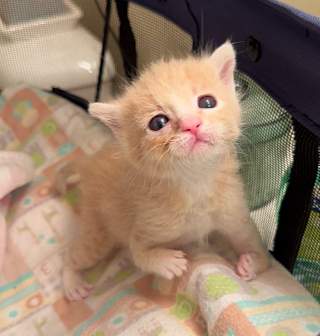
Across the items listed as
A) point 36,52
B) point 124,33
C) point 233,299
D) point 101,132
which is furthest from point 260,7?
point 36,52

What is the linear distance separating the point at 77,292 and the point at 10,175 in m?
0.43

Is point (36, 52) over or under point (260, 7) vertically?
under

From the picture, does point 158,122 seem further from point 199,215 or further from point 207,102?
point 199,215

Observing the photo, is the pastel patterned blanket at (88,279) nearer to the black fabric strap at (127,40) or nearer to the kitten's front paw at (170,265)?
the kitten's front paw at (170,265)

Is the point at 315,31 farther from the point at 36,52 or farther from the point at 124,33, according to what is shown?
the point at 36,52

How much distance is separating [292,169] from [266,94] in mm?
158

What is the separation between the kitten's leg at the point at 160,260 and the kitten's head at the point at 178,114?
0.22 meters

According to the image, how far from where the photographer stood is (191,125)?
26.6 inches

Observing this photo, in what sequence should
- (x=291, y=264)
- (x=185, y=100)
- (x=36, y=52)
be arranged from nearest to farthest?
(x=185, y=100), (x=291, y=264), (x=36, y=52)

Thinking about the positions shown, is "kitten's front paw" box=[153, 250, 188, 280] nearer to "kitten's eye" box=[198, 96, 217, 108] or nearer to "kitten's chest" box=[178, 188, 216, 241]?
"kitten's chest" box=[178, 188, 216, 241]

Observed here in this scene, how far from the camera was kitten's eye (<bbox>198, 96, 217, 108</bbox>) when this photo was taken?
2.39 feet

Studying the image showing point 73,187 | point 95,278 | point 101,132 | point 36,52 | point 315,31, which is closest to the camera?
point 315,31

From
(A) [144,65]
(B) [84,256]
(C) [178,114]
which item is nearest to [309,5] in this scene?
(A) [144,65]

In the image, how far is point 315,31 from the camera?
0.59 m
